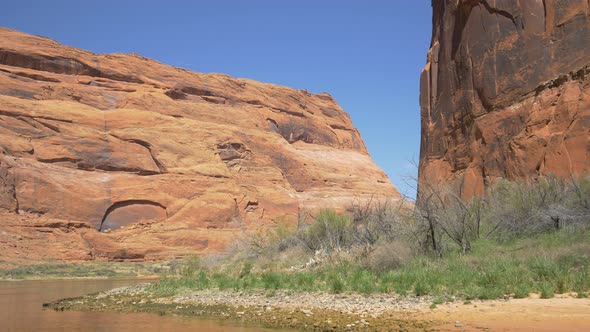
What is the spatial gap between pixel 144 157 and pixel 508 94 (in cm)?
3420

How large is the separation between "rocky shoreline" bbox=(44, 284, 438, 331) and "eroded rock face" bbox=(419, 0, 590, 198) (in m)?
7.71

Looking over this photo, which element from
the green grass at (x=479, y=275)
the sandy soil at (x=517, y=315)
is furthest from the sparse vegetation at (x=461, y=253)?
the sandy soil at (x=517, y=315)

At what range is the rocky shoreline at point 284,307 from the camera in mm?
9750

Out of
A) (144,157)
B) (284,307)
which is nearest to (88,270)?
(144,157)

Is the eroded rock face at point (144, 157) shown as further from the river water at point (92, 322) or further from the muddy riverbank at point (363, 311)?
the river water at point (92, 322)

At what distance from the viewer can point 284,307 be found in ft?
41.1

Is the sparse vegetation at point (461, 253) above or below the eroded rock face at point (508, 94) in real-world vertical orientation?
below

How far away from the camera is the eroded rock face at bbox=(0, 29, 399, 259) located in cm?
3972

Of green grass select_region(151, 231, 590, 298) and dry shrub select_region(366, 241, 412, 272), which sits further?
dry shrub select_region(366, 241, 412, 272)

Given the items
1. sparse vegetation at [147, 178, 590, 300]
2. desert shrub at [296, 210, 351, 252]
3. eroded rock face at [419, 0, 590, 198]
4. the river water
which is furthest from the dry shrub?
the river water

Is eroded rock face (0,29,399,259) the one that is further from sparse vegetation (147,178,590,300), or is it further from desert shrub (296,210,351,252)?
sparse vegetation (147,178,590,300)

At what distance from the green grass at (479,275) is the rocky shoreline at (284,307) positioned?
0.57m

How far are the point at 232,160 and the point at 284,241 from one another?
1169 inches

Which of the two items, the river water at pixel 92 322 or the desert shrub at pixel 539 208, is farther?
the desert shrub at pixel 539 208
